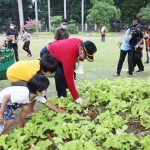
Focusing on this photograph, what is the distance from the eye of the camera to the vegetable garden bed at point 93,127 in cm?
226

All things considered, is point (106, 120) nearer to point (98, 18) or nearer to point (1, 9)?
point (98, 18)

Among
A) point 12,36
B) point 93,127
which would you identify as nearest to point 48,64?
point 93,127

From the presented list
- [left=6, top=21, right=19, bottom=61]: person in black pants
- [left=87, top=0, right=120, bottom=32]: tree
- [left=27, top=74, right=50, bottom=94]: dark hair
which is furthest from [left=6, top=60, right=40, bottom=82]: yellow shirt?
[left=87, top=0, right=120, bottom=32]: tree

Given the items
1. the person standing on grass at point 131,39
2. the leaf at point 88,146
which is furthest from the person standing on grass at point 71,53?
the person standing on grass at point 131,39

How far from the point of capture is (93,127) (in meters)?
2.62

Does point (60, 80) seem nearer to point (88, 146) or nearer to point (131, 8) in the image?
point (88, 146)

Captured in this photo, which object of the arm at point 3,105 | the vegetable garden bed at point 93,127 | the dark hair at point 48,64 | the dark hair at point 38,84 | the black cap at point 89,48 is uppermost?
the black cap at point 89,48

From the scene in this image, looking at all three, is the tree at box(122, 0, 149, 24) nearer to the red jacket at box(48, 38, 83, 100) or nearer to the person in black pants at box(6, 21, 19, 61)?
the person in black pants at box(6, 21, 19, 61)

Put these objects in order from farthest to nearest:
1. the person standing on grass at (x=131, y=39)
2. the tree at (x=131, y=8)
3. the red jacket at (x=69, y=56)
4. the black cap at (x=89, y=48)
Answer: the tree at (x=131, y=8) → the person standing on grass at (x=131, y=39) → the red jacket at (x=69, y=56) → the black cap at (x=89, y=48)

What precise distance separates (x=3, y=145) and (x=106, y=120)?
45.2 inches

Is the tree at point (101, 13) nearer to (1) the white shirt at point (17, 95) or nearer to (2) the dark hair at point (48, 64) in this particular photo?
(2) the dark hair at point (48, 64)

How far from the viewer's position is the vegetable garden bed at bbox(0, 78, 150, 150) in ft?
7.40

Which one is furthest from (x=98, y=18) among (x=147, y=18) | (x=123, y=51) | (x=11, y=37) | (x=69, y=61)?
(x=69, y=61)

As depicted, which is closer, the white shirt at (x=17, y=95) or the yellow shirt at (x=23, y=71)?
the white shirt at (x=17, y=95)
